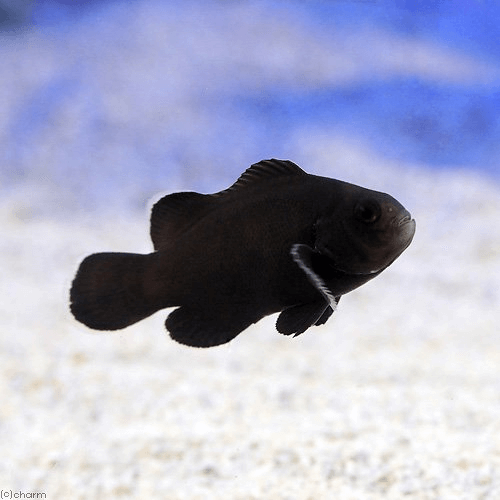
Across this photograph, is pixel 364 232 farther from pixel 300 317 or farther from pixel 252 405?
pixel 252 405

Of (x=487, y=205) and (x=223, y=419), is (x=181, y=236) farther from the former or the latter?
(x=487, y=205)

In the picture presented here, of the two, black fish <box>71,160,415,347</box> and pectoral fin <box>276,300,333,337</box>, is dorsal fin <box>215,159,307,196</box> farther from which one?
pectoral fin <box>276,300,333,337</box>

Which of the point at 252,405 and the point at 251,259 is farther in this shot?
the point at 252,405

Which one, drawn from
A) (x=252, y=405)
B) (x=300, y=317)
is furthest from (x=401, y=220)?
(x=252, y=405)

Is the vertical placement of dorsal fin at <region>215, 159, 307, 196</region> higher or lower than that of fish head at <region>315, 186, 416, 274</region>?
higher

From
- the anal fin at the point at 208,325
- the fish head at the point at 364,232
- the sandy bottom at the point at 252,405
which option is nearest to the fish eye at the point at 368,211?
the fish head at the point at 364,232

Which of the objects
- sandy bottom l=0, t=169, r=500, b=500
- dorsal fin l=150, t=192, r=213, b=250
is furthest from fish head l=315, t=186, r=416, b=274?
sandy bottom l=0, t=169, r=500, b=500
